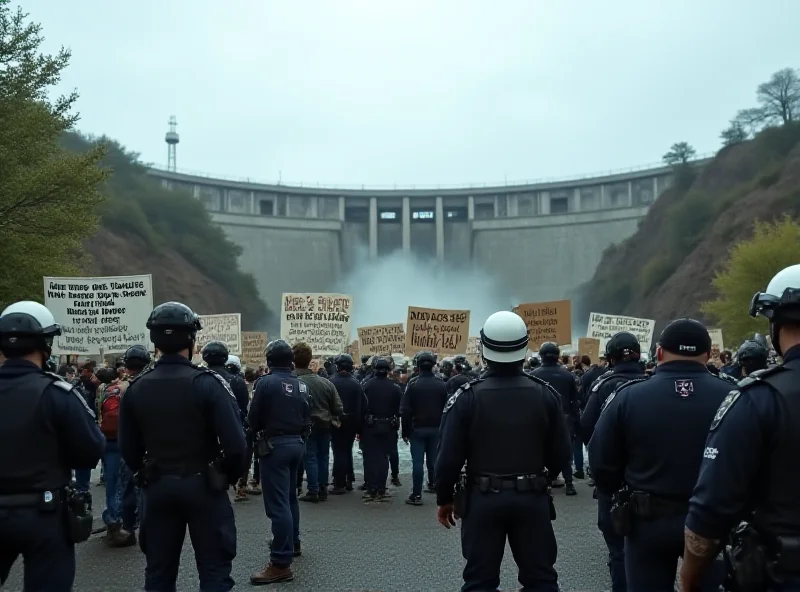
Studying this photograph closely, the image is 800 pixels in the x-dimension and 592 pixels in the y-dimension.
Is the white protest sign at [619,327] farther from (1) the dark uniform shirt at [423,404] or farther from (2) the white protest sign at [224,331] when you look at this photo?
(1) the dark uniform shirt at [423,404]

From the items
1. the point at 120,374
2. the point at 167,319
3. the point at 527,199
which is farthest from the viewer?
the point at 527,199

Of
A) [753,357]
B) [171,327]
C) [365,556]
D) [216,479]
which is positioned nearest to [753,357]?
[753,357]

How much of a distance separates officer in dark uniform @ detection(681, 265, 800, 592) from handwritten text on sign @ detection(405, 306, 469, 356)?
1672 cm

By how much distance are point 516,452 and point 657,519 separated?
0.90 meters

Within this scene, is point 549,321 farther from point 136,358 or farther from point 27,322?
point 27,322

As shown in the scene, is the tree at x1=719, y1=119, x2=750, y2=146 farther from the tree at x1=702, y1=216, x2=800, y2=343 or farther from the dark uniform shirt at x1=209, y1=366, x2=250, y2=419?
the dark uniform shirt at x1=209, y1=366, x2=250, y2=419

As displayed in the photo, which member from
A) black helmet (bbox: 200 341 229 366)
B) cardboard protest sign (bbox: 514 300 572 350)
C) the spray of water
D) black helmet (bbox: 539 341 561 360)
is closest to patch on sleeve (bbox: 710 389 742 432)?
black helmet (bbox: 200 341 229 366)

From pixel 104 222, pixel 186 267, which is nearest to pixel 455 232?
pixel 186 267

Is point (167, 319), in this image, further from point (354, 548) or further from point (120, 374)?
point (120, 374)

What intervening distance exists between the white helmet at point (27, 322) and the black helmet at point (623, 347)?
16.6 feet

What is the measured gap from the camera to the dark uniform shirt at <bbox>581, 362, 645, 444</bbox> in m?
7.67

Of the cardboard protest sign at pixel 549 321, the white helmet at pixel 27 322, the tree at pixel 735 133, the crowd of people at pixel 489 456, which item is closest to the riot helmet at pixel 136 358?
the crowd of people at pixel 489 456

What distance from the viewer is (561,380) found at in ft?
41.3

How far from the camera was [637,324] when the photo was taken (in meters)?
25.0
